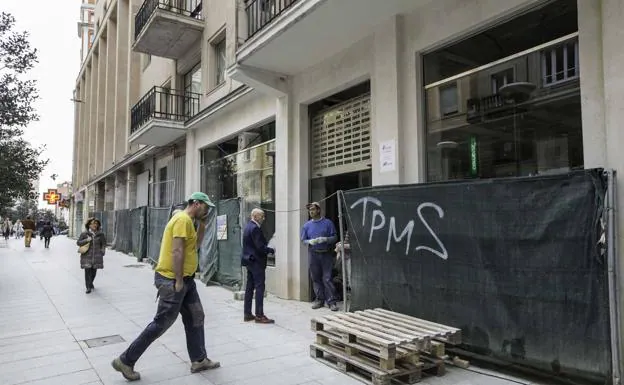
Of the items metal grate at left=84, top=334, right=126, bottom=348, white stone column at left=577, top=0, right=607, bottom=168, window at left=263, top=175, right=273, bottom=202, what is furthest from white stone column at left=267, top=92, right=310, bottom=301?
white stone column at left=577, top=0, right=607, bottom=168

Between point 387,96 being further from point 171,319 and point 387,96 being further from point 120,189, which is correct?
point 120,189

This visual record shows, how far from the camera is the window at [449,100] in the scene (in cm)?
645

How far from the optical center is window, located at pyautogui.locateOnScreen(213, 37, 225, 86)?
13953 mm

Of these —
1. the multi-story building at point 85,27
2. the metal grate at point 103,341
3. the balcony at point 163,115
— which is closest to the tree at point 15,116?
the balcony at point 163,115

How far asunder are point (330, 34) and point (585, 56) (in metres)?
4.07

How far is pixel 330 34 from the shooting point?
766 centimetres

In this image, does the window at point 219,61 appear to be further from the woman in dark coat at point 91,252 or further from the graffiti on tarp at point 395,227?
the graffiti on tarp at point 395,227

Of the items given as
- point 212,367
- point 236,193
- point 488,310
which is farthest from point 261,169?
point 488,310

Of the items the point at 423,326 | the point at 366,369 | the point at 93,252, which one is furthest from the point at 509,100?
the point at 93,252

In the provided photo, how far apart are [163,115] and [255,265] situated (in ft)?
36.4

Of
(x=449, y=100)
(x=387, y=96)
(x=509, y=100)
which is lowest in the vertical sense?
(x=509, y=100)

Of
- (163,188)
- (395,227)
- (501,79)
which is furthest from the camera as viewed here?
(163,188)

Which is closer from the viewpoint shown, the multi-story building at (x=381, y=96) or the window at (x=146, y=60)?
the multi-story building at (x=381, y=96)

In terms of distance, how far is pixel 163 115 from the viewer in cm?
1650
